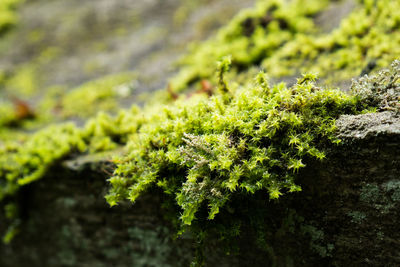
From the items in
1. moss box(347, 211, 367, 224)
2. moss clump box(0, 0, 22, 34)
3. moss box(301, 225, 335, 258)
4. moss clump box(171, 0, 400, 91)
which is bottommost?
moss box(301, 225, 335, 258)

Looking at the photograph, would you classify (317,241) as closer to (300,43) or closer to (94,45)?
(300,43)

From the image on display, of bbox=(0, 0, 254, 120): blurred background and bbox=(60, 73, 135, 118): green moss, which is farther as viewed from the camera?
bbox=(0, 0, 254, 120): blurred background

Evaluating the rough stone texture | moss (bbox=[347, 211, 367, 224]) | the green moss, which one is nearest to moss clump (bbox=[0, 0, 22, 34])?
the green moss

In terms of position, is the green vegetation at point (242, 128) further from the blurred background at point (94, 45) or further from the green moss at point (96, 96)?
the blurred background at point (94, 45)

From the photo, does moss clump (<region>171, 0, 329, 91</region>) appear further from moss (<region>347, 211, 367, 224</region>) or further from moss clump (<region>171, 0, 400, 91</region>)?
moss (<region>347, 211, 367, 224</region>)

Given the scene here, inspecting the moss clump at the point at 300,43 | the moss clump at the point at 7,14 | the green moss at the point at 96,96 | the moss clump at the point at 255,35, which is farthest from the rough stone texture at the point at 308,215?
the moss clump at the point at 7,14

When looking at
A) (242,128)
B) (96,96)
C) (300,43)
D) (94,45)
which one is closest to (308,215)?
(242,128)

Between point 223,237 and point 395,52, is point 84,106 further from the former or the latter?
point 395,52

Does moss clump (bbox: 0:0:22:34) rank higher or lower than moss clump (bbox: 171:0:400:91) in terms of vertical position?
higher
